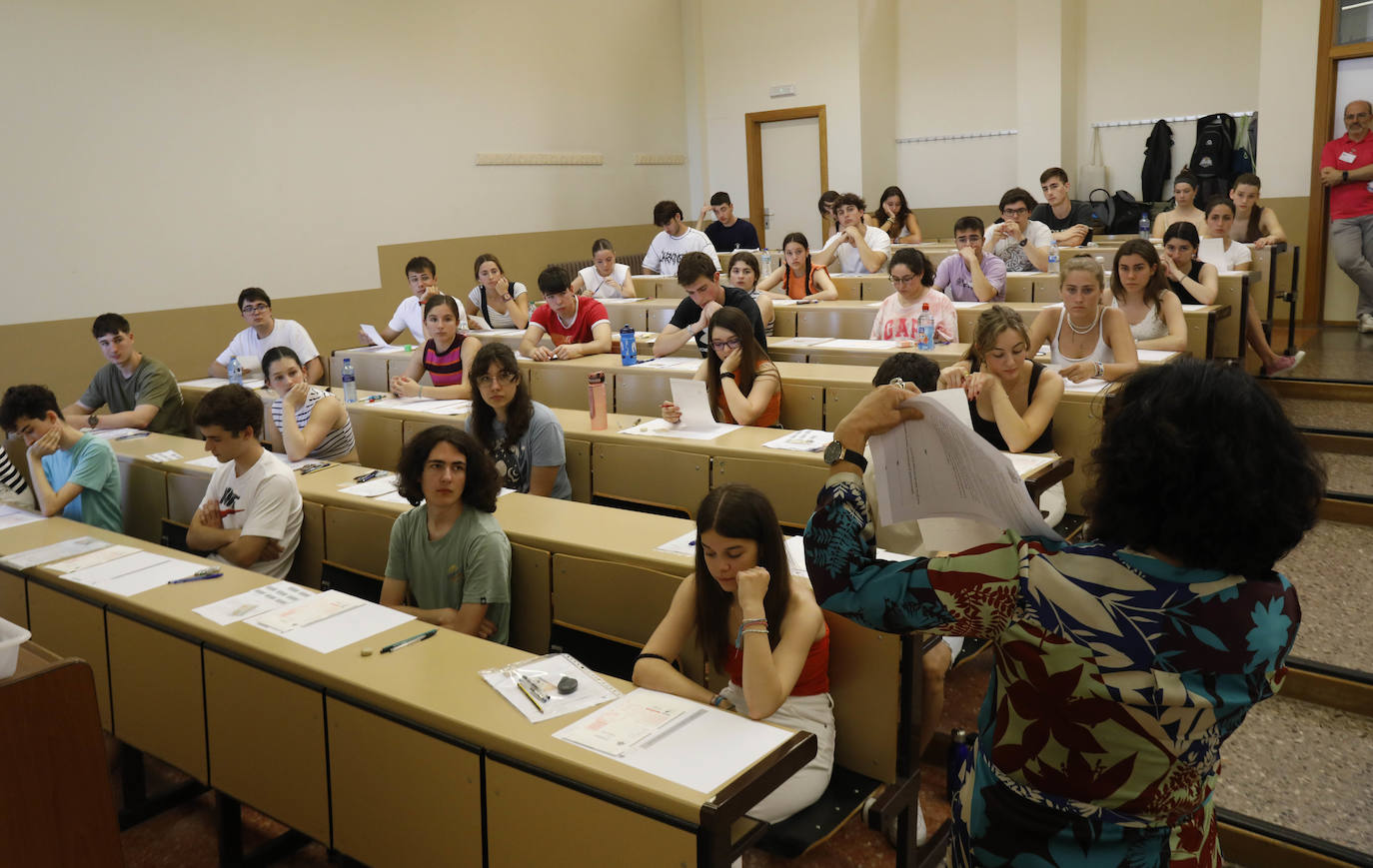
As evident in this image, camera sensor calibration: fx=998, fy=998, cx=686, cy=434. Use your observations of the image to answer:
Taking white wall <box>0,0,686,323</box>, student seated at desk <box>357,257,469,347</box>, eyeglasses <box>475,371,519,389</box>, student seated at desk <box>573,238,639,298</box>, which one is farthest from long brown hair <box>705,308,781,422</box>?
white wall <box>0,0,686,323</box>

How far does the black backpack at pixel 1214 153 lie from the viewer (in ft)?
31.4

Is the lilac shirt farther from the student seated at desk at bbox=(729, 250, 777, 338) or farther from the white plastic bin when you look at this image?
the white plastic bin

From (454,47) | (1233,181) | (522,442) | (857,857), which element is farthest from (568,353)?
(1233,181)

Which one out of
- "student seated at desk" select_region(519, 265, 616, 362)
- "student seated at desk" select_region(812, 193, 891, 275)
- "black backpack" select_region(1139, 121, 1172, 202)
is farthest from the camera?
"black backpack" select_region(1139, 121, 1172, 202)

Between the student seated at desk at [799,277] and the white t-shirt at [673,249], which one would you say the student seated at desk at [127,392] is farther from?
the white t-shirt at [673,249]

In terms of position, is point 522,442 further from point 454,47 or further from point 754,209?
point 754,209

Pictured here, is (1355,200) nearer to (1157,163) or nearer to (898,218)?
(1157,163)

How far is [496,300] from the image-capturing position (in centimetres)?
773

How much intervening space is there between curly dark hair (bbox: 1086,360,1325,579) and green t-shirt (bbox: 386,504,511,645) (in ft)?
6.66

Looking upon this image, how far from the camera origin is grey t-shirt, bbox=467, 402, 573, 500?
389 cm

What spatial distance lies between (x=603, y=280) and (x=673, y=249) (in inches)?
49.4

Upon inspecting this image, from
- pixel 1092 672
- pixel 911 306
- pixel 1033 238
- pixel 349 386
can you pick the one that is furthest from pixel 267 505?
pixel 1033 238

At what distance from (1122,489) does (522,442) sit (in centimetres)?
296

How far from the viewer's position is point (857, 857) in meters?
2.61
